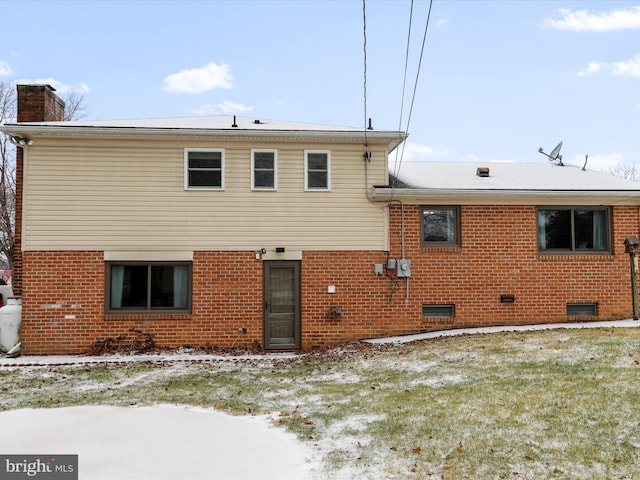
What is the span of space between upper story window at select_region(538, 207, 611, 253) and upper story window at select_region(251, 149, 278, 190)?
6663 millimetres

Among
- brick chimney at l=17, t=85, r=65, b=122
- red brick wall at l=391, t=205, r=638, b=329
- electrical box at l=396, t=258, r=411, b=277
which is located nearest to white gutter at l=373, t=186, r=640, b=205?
red brick wall at l=391, t=205, r=638, b=329

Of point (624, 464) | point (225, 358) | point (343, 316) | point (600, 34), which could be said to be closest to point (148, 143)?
point (225, 358)

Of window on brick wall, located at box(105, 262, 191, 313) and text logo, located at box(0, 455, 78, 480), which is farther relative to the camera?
window on brick wall, located at box(105, 262, 191, 313)

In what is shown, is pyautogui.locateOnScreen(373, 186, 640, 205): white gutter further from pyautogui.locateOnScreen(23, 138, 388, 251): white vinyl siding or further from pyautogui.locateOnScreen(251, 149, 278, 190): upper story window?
pyautogui.locateOnScreen(251, 149, 278, 190): upper story window

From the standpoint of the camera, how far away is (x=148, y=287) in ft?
43.3

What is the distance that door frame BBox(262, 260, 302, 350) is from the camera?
13.3 metres

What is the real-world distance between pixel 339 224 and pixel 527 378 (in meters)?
6.45

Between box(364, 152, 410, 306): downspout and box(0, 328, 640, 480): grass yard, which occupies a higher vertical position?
box(364, 152, 410, 306): downspout

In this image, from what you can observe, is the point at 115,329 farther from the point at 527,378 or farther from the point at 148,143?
the point at 527,378

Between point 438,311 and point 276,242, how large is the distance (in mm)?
4287

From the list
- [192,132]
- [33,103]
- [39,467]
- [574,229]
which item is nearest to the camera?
[39,467]

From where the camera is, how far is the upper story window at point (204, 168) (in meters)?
13.3

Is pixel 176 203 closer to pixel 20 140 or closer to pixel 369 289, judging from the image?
pixel 20 140

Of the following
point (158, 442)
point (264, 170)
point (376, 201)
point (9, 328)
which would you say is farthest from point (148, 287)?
point (158, 442)
